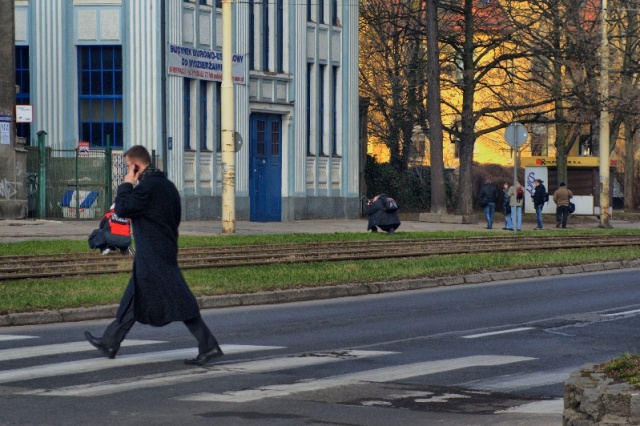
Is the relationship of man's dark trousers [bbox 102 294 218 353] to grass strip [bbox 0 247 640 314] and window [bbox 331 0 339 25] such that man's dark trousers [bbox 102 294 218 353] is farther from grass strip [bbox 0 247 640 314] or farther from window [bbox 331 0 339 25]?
window [bbox 331 0 339 25]

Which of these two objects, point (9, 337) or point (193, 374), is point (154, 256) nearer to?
point (193, 374)

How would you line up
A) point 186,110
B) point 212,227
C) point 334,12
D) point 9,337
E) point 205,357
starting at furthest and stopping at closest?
point 334,12 < point 186,110 < point 212,227 < point 9,337 < point 205,357

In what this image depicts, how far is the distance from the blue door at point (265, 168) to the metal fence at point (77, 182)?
19.5 ft

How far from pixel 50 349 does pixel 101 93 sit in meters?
27.7

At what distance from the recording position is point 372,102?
179 ft

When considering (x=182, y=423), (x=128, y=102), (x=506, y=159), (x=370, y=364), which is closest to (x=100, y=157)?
(x=128, y=102)

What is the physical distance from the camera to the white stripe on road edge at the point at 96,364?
9.81m

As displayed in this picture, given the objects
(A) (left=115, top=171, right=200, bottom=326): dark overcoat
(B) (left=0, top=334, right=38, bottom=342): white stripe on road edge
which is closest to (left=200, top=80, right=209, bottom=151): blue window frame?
(B) (left=0, top=334, right=38, bottom=342): white stripe on road edge

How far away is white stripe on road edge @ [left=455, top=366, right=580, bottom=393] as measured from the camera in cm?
946

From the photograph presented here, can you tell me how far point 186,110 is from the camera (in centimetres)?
3928

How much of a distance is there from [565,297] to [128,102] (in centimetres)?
2253

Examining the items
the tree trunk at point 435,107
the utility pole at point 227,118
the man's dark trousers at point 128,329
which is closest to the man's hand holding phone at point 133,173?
the man's dark trousers at point 128,329

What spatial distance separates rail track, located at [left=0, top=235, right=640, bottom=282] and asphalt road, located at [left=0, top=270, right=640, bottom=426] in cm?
429

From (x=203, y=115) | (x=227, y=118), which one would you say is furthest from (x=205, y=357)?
(x=203, y=115)
